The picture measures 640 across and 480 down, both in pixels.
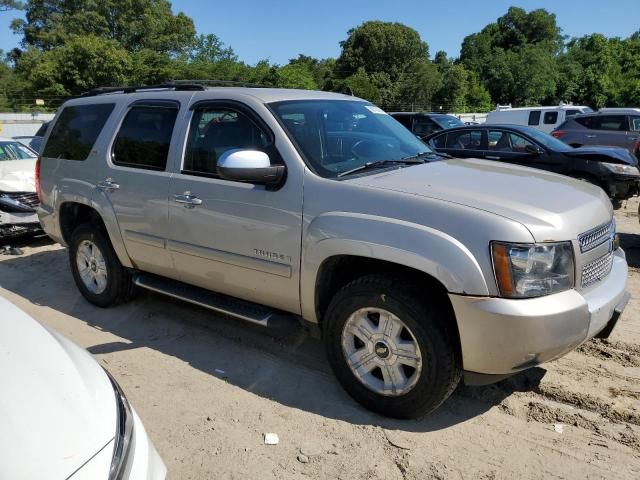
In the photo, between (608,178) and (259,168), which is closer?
(259,168)

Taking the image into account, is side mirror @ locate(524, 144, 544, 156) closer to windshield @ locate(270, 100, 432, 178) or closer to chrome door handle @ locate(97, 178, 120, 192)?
windshield @ locate(270, 100, 432, 178)

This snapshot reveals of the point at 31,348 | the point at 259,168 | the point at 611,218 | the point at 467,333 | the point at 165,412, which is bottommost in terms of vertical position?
the point at 165,412

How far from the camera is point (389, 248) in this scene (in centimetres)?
286

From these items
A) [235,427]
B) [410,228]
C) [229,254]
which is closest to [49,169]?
[229,254]

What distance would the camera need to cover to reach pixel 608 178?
27.5 ft

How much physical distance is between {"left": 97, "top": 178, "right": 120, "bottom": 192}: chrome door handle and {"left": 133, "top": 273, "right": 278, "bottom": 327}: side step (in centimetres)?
75

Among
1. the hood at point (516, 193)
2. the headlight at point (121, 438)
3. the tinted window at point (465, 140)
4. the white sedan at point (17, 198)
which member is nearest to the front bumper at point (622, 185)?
the tinted window at point (465, 140)

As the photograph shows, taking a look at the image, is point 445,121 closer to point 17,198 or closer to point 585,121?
point 585,121

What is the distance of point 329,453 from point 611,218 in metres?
2.19

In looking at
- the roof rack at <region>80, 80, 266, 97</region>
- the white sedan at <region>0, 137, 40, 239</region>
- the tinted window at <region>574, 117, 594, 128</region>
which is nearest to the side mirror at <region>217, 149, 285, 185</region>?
the roof rack at <region>80, 80, 266, 97</region>

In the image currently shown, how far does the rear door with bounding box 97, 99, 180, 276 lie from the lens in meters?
4.13

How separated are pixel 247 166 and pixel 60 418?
1.80 m

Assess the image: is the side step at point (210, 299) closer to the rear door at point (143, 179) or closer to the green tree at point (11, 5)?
the rear door at point (143, 179)

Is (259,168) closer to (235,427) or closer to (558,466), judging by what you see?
(235,427)
